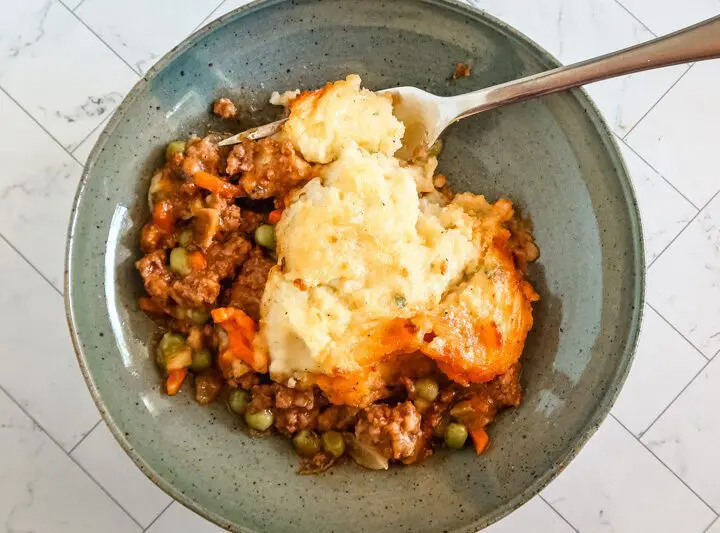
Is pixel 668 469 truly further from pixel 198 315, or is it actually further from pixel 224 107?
pixel 224 107

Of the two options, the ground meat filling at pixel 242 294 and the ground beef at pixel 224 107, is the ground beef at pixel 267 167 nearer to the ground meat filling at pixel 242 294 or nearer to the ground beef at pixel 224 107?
the ground meat filling at pixel 242 294

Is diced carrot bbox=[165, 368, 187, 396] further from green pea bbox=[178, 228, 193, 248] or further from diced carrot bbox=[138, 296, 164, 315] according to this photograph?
green pea bbox=[178, 228, 193, 248]

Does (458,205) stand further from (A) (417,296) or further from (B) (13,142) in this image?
(B) (13,142)

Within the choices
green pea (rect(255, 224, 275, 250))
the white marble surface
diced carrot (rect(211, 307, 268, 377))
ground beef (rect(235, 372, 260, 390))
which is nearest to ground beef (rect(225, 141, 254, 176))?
green pea (rect(255, 224, 275, 250))

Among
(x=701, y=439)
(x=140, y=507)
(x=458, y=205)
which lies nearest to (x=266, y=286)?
(x=458, y=205)

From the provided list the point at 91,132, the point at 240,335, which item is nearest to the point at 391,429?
the point at 240,335
